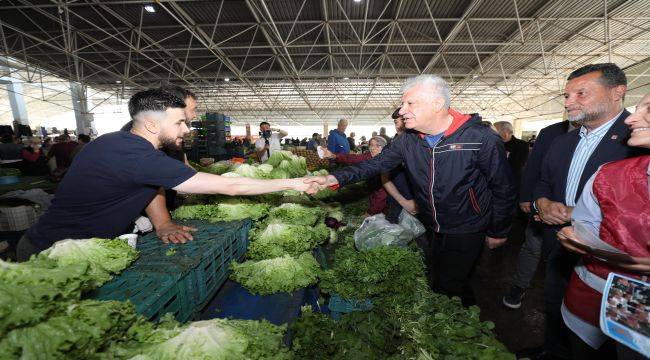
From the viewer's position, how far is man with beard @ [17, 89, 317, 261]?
1.97 meters

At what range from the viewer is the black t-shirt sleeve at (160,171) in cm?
196

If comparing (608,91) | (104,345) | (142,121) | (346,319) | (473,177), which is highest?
(608,91)

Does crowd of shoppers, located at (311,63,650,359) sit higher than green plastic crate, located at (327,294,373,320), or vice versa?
crowd of shoppers, located at (311,63,650,359)

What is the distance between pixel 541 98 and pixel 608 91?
29244 millimetres

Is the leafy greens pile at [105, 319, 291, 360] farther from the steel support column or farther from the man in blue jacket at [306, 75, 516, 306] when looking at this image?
the steel support column

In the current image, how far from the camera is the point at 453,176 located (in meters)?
2.58

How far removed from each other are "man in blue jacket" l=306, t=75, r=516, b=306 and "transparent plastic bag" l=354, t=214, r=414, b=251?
1.19 ft

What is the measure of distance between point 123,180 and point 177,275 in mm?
790

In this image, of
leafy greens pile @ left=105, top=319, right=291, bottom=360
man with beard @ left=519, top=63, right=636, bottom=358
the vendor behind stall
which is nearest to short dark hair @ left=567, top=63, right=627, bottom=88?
man with beard @ left=519, top=63, right=636, bottom=358

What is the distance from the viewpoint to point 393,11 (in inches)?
440

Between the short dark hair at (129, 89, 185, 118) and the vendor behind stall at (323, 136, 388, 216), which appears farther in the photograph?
the vendor behind stall at (323, 136, 388, 216)

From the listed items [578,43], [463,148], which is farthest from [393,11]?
[463,148]

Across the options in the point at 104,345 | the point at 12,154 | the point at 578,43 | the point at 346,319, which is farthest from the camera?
the point at 578,43

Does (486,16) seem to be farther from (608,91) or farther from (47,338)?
(47,338)
